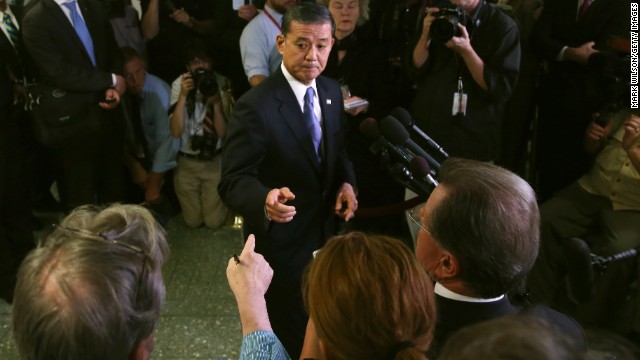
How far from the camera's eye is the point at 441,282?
4.40 feet

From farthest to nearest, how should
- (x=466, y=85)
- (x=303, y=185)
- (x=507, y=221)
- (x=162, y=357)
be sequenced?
(x=466, y=85) → (x=162, y=357) → (x=303, y=185) → (x=507, y=221)

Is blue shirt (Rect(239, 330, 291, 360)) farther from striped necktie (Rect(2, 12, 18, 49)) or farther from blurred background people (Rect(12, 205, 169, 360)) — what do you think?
striped necktie (Rect(2, 12, 18, 49))

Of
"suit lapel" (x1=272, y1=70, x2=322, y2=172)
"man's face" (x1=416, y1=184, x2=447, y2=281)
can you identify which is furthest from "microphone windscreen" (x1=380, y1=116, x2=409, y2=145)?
"man's face" (x1=416, y1=184, x2=447, y2=281)

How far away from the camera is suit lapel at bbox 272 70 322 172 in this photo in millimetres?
1998

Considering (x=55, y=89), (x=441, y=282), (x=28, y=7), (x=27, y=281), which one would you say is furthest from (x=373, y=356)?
(x=28, y=7)

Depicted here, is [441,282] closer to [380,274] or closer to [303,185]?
[380,274]

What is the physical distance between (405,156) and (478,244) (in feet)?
1.82

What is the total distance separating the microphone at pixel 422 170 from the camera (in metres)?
1.63

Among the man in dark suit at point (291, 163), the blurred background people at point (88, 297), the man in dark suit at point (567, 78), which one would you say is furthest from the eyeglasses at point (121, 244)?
the man in dark suit at point (567, 78)

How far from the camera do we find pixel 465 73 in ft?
8.75

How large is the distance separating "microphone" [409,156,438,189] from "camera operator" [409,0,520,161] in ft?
3.37

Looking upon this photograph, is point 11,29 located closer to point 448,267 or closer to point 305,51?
point 305,51

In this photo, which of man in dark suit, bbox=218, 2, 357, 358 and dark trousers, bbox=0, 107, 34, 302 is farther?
dark trousers, bbox=0, 107, 34, 302

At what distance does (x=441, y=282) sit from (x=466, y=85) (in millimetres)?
1556
